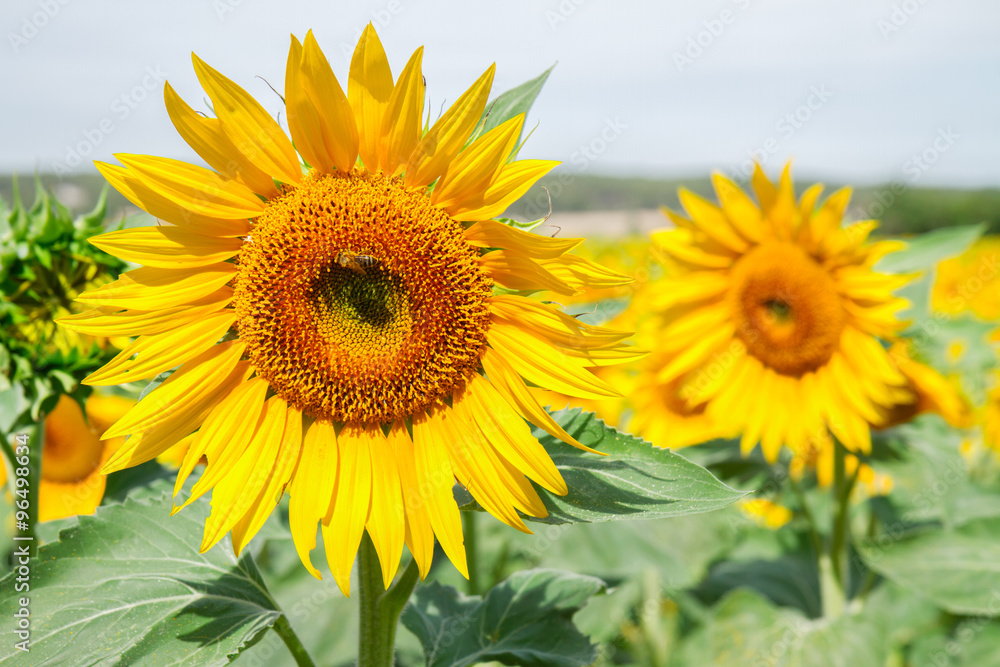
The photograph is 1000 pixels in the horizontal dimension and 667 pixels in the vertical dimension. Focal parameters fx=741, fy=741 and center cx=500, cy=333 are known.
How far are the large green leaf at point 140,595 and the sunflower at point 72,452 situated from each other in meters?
1.08

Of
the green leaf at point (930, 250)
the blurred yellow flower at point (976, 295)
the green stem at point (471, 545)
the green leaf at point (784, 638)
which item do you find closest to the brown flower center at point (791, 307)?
the green leaf at point (930, 250)

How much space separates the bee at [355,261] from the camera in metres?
1.59

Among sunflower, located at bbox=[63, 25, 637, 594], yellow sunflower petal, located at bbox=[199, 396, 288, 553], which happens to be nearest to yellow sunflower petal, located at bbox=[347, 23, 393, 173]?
sunflower, located at bbox=[63, 25, 637, 594]

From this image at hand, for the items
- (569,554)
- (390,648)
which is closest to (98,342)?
(390,648)

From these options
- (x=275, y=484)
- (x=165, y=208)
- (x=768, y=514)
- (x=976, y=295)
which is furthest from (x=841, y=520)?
(x=976, y=295)

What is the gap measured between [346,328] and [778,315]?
2457 millimetres

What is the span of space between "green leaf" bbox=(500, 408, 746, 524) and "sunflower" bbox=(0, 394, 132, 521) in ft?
6.08

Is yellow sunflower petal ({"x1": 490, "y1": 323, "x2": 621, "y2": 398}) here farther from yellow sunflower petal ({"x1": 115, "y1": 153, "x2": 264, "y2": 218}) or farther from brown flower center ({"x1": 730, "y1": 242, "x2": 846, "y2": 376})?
brown flower center ({"x1": 730, "y1": 242, "x2": 846, "y2": 376})

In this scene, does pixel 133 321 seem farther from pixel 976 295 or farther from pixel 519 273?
pixel 976 295

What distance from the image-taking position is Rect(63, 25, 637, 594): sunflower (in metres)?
1.46

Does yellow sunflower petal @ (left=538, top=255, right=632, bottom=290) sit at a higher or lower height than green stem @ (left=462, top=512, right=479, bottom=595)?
higher

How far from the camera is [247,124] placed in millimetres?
1446

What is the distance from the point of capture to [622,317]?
14.4 ft

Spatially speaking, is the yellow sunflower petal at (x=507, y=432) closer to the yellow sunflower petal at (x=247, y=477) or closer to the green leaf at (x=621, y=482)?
the green leaf at (x=621, y=482)
